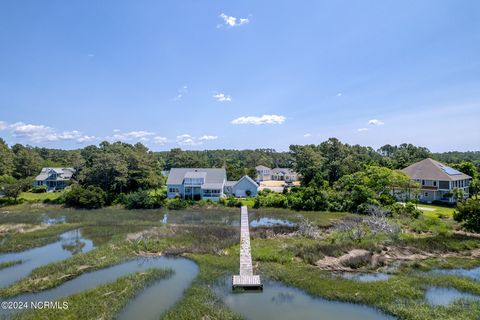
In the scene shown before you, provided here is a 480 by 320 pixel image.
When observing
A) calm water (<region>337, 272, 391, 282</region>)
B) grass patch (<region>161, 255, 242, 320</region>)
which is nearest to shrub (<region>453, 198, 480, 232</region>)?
calm water (<region>337, 272, 391, 282</region>)

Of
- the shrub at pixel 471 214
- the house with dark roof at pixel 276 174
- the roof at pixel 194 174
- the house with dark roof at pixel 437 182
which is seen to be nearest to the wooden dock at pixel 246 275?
the shrub at pixel 471 214

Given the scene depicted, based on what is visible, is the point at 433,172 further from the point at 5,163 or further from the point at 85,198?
the point at 5,163

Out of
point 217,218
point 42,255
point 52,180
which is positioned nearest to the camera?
point 42,255

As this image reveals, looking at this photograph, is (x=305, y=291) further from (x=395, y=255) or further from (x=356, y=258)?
(x=395, y=255)

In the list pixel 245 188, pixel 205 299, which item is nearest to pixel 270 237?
pixel 205 299

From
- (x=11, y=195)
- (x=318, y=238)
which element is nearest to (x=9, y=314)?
(x=318, y=238)

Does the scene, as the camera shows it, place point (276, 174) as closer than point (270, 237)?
No

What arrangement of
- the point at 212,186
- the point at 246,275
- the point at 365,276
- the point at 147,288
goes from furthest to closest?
the point at 212,186
the point at 365,276
the point at 246,275
the point at 147,288
